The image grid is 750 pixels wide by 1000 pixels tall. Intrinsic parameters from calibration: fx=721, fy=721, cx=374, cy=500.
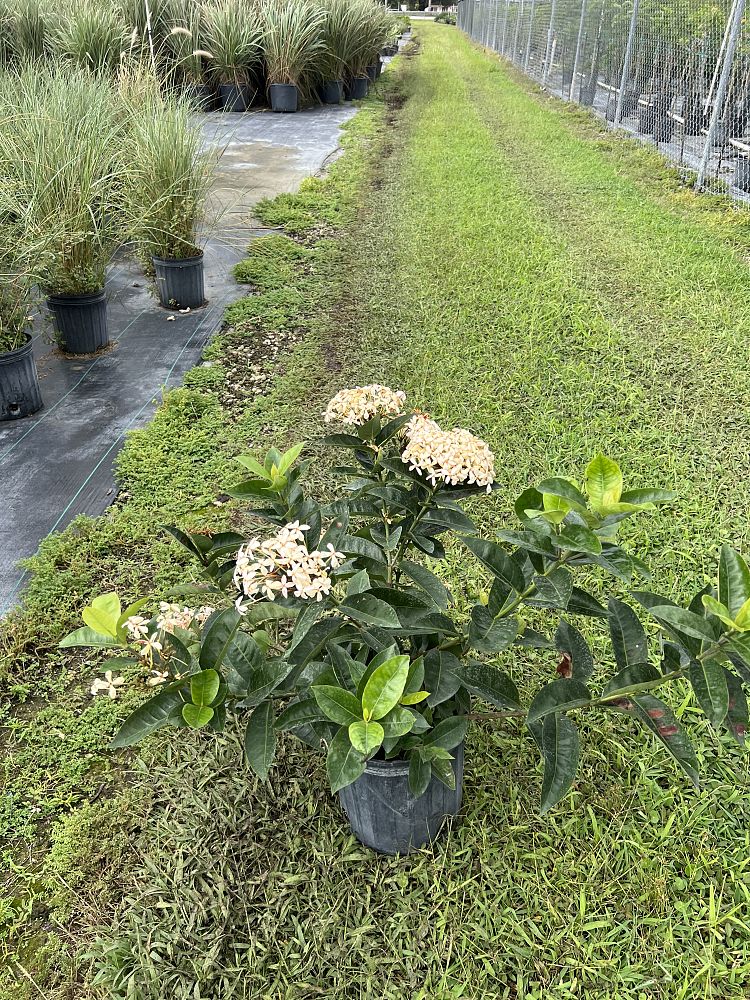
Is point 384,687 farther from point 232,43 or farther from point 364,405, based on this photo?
point 232,43

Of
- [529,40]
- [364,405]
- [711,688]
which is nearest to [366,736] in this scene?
[711,688]

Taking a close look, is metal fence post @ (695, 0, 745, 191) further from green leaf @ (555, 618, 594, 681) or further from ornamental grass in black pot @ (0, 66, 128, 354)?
green leaf @ (555, 618, 594, 681)

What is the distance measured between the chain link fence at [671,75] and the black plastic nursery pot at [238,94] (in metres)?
4.99

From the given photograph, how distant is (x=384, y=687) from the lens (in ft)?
3.87

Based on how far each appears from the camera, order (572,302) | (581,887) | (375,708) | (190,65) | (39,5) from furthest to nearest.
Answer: (190,65)
(39,5)
(572,302)
(581,887)
(375,708)

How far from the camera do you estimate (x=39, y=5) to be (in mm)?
8445

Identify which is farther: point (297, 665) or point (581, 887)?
point (581, 887)

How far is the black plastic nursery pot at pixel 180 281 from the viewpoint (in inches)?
166

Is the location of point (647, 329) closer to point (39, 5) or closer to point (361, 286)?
point (361, 286)

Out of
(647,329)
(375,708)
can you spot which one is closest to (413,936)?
(375,708)

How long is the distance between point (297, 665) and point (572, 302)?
12.9 ft

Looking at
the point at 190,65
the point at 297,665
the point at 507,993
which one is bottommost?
the point at 507,993

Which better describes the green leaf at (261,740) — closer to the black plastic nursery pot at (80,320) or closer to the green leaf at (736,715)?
the green leaf at (736,715)

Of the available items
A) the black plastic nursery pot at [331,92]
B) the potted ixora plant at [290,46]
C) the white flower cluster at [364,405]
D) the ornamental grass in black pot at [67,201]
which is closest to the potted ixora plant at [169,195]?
the ornamental grass in black pot at [67,201]
